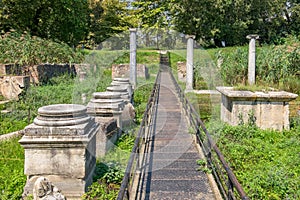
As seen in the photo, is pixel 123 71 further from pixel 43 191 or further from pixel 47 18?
pixel 43 191

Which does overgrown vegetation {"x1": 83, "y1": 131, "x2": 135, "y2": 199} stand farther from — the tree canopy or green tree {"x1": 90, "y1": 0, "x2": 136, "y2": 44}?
green tree {"x1": 90, "y1": 0, "x2": 136, "y2": 44}

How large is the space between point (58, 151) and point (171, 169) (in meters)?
1.82

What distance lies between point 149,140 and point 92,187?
2505mm

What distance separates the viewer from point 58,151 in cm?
349

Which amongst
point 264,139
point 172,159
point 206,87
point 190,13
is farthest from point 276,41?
point 172,159

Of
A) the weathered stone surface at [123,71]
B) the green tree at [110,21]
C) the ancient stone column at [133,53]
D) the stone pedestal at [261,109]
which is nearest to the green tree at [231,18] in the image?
the green tree at [110,21]

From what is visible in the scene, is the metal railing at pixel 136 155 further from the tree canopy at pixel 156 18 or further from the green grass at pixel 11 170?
the tree canopy at pixel 156 18

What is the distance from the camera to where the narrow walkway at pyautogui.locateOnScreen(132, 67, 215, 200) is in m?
3.88

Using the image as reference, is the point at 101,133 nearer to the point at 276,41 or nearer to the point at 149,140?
the point at 149,140

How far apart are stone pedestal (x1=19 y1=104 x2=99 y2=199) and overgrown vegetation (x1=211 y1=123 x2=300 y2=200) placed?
1936mm

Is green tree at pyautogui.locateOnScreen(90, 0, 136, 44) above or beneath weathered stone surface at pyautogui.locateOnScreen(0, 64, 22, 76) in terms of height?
above

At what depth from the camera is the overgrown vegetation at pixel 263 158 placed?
3.83 metres

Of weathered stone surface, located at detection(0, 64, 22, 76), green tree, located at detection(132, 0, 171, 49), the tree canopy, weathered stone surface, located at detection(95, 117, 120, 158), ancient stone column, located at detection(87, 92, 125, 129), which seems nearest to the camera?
weathered stone surface, located at detection(95, 117, 120, 158)

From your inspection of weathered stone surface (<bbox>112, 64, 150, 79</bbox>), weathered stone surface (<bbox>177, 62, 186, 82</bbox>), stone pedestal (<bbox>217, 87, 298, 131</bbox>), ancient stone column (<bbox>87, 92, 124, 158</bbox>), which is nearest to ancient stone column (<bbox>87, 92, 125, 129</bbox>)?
ancient stone column (<bbox>87, 92, 124, 158</bbox>)
